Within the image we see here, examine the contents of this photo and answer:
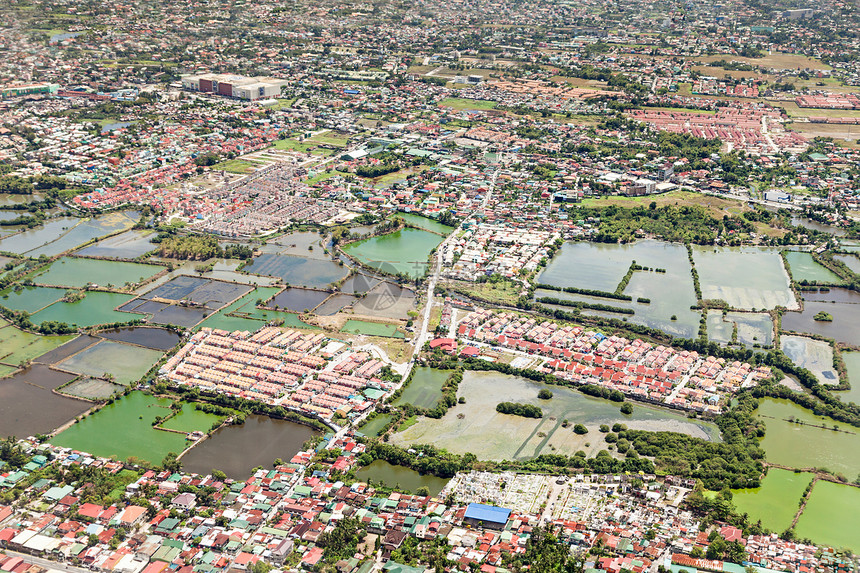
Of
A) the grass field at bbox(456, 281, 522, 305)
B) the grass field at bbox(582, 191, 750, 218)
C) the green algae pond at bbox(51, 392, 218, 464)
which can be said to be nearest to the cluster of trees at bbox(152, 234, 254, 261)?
the grass field at bbox(456, 281, 522, 305)

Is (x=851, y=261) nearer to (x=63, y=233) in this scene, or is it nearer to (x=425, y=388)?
(x=425, y=388)

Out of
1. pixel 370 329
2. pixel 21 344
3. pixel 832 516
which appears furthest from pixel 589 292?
pixel 21 344

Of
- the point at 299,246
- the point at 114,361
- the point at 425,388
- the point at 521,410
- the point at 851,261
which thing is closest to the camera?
the point at 521,410

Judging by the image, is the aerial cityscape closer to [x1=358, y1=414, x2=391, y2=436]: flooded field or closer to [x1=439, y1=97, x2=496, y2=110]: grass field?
[x1=358, y1=414, x2=391, y2=436]: flooded field

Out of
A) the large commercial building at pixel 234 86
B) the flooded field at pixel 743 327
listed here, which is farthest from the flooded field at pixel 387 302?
the large commercial building at pixel 234 86

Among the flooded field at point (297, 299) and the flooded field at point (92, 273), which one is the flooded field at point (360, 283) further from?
the flooded field at point (92, 273)

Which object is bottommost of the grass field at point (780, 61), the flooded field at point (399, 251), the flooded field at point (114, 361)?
the flooded field at point (114, 361)
